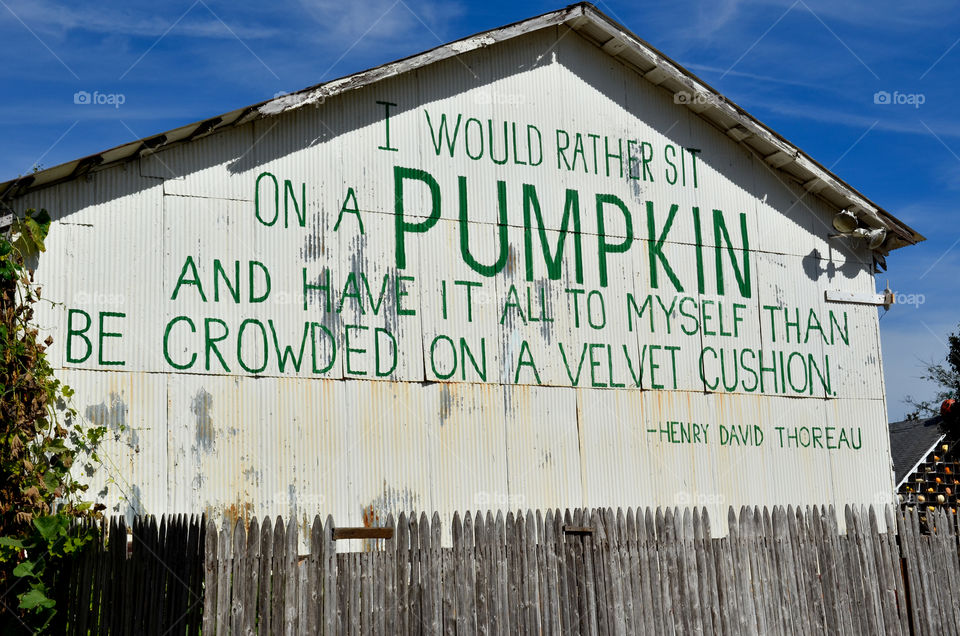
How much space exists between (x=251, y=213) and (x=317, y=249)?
898 mm

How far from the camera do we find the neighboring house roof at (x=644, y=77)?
39.3 ft

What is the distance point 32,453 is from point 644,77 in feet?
32.9

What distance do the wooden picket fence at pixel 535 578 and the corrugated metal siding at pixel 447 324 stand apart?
2503mm

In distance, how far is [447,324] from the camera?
13172 millimetres

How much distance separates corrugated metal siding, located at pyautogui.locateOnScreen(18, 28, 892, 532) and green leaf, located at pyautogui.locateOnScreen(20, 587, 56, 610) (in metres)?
1.35

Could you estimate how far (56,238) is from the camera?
1134 centimetres

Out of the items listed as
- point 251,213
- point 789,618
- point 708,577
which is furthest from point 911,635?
point 251,213

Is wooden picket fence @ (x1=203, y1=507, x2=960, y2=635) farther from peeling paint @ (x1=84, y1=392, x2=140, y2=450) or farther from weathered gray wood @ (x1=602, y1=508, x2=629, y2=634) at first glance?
peeling paint @ (x1=84, y1=392, x2=140, y2=450)

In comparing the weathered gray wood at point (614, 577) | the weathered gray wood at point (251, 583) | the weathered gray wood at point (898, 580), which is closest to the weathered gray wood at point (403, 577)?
the weathered gray wood at point (251, 583)

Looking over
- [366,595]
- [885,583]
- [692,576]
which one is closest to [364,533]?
[366,595]

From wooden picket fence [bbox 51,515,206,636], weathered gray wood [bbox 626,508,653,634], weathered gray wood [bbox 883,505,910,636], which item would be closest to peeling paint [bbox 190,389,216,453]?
wooden picket fence [bbox 51,515,206,636]

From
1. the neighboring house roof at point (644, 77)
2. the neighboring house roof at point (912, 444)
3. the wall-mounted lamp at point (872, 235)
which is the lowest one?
the neighboring house roof at point (912, 444)

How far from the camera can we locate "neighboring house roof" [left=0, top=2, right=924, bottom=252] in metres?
12.0

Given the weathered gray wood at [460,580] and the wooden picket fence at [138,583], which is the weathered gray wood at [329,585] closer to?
the wooden picket fence at [138,583]
